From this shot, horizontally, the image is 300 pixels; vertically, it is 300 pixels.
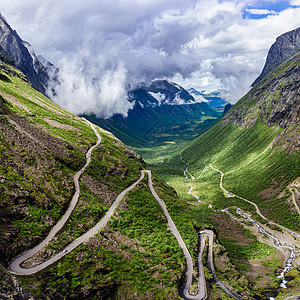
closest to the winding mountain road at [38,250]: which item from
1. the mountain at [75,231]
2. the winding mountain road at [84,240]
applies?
the winding mountain road at [84,240]

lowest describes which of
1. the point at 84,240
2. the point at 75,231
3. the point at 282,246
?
the point at 282,246

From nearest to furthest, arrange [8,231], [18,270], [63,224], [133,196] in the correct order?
[18,270]
[8,231]
[63,224]
[133,196]

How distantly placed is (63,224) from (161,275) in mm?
26427

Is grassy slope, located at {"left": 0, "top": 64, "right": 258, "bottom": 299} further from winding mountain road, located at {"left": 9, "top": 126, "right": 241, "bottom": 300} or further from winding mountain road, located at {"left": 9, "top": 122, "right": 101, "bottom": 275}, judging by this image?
winding mountain road, located at {"left": 9, "top": 126, "right": 241, "bottom": 300}

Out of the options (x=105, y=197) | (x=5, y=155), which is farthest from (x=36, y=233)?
(x=105, y=197)

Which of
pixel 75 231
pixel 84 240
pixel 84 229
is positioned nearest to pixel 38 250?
pixel 84 240

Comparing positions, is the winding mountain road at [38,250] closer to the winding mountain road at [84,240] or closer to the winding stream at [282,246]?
the winding mountain road at [84,240]

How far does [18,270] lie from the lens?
41812 mm

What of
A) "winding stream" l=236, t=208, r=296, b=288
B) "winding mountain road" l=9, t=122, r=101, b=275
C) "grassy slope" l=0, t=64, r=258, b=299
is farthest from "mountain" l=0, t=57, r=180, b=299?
"winding stream" l=236, t=208, r=296, b=288

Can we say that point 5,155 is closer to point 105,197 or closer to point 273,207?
point 105,197

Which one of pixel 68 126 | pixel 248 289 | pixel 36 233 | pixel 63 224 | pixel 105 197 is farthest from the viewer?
pixel 68 126

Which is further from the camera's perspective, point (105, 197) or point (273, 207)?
point (273, 207)

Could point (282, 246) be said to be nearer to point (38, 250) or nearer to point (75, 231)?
point (75, 231)

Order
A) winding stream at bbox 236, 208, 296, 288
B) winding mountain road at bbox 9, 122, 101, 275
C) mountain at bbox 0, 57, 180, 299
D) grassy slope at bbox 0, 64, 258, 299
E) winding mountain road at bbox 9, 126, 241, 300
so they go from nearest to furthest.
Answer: winding mountain road at bbox 9, 122, 101, 275
winding mountain road at bbox 9, 126, 241, 300
mountain at bbox 0, 57, 180, 299
grassy slope at bbox 0, 64, 258, 299
winding stream at bbox 236, 208, 296, 288
